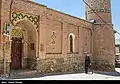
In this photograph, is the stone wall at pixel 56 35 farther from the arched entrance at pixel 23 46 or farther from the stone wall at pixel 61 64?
the arched entrance at pixel 23 46

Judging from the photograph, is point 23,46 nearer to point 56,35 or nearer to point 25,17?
point 25,17

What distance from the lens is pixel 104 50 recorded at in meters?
19.6

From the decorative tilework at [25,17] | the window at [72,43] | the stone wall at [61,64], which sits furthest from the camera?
the window at [72,43]

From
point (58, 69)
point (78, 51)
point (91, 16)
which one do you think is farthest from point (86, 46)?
point (58, 69)

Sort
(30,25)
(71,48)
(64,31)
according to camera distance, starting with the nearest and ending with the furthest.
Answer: (30,25) < (64,31) < (71,48)

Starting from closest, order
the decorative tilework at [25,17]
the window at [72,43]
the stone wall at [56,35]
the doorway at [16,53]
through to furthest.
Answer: the decorative tilework at [25,17]
the stone wall at [56,35]
the doorway at [16,53]
the window at [72,43]

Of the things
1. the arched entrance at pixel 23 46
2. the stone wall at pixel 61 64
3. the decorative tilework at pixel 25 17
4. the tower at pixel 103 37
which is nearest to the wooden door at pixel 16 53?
the arched entrance at pixel 23 46

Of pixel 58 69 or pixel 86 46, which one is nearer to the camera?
pixel 58 69

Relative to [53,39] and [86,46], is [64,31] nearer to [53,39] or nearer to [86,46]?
[53,39]

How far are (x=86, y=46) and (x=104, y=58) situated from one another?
2.17 meters

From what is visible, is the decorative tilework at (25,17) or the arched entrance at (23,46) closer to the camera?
the decorative tilework at (25,17)

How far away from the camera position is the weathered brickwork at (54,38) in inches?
471

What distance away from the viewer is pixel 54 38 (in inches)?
591

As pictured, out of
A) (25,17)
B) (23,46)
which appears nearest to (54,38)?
(23,46)
